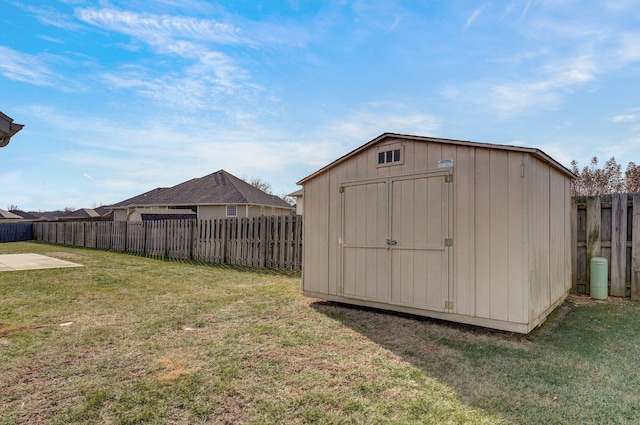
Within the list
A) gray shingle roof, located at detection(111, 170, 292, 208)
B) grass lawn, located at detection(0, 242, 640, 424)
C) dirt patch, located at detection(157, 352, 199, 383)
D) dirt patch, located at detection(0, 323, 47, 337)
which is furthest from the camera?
gray shingle roof, located at detection(111, 170, 292, 208)

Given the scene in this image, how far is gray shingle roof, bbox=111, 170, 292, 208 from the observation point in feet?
74.4

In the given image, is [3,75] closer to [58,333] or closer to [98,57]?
[98,57]

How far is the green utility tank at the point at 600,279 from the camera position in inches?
230

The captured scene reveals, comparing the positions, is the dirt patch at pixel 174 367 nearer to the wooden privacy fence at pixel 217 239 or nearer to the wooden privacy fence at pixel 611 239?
the wooden privacy fence at pixel 217 239

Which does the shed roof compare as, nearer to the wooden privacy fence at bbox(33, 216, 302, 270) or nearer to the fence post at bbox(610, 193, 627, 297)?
the fence post at bbox(610, 193, 627, 297)

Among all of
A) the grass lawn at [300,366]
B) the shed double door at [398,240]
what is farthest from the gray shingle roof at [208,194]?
the shed double door at [398,240]

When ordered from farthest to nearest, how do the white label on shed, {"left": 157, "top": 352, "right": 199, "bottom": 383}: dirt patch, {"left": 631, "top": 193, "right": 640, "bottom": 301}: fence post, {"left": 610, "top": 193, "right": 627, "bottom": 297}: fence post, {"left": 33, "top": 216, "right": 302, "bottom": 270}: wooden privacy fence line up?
{"left": 33, "top": 216, "right": 302, "bottom": 270}: wooden privacy fence, {"left": 610, "top": 193, "right": 627, "bottom": 297}: fence post, {"left": 631, "top": 193, "right": 640, "bottom": 301}: fence post, the white label on shed, {"left": 157, "top": 352, "right": 199, "bottom": 383}: dirt patch

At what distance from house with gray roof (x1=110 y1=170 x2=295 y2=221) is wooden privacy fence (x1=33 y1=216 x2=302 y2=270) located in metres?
4.76

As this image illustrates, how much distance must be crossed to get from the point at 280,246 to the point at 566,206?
21.6 feet

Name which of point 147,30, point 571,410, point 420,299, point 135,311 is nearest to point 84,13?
point 147,30

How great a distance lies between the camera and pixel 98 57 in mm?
8102

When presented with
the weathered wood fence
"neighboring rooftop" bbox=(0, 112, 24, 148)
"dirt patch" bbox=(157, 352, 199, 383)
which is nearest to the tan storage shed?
"dirt patch" bbox=(157, 352, 199, 383)

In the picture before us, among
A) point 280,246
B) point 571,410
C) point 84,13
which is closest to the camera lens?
point 571,410

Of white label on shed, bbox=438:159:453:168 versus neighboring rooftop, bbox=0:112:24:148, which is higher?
neighboring rooftop, bbox=0:112:24:148
